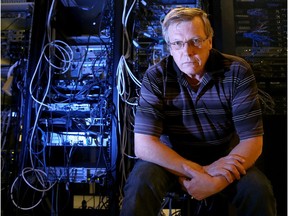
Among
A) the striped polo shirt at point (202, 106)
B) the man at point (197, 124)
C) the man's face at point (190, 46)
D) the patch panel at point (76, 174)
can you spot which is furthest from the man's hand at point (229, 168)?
the patch panel at point (76, 174)

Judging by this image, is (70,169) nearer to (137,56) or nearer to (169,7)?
(137,56)

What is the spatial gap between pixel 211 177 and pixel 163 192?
0.17 m

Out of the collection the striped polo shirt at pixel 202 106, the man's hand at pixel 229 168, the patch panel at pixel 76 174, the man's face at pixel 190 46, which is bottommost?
the patch panel at pixel 76 174

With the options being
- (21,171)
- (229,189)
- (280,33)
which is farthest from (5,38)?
→ (280,33)

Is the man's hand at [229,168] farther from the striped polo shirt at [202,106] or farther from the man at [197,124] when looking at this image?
the striped polo shirt at [202,106]

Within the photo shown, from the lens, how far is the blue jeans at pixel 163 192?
0.73 m

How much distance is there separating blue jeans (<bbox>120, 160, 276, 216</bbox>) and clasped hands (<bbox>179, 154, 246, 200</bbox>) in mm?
44

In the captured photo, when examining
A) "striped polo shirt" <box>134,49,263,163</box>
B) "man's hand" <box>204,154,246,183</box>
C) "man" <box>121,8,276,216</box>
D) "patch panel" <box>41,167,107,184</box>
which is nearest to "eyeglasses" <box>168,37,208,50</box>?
"man" <box>121,8,276,216</box>

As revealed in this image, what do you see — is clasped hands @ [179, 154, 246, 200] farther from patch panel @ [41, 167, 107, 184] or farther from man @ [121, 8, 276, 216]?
patch panel @ [41, 167, 107, 184]

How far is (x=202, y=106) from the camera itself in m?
0.96

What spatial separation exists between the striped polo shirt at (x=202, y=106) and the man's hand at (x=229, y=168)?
0.37ft

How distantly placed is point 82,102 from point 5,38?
0.64 meters

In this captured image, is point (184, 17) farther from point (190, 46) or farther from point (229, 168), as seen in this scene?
point (229, 168)

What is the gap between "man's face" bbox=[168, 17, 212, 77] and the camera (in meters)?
0.91
